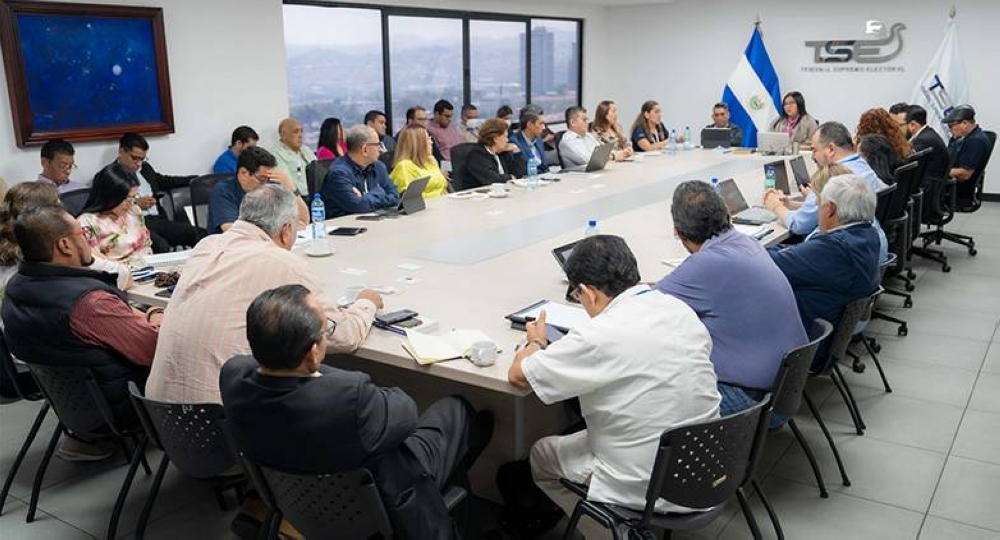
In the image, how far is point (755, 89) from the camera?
35.3ft

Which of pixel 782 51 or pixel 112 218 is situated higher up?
pixel 782 51

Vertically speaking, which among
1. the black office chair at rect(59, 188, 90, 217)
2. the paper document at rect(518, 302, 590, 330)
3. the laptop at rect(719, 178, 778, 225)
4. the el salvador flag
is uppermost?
the el salvador flag

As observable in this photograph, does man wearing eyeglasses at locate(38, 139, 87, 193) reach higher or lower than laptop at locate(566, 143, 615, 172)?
higher

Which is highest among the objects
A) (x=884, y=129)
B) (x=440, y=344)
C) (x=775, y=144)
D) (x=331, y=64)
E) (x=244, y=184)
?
(x=331, y=64)

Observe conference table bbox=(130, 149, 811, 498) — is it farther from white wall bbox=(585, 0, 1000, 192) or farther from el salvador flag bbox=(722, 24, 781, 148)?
white wall bbox=(585, 0, 1000, 192)

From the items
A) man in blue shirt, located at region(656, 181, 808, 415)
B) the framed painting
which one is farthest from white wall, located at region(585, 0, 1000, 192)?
man in blue shirt, located at region(656, 181, 808, 415)

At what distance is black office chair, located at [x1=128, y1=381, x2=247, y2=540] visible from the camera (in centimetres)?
238

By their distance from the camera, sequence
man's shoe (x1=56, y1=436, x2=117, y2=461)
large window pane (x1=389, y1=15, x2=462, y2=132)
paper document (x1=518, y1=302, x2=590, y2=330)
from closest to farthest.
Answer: paper document (x1=518, y1=302, x2=590, y2=330)
man's shoe (x1=56, y1=436, x2=117, y2=461)
large window pane (x1=389, y1=15, x2=462, y2=132)

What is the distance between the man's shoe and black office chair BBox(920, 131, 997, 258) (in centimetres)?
615

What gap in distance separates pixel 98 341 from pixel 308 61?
222 inches

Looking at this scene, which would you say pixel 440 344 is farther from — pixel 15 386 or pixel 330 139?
pixel 330 139

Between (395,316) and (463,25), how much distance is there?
758 centimetres

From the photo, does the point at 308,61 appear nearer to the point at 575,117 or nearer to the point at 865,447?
the point at 575,117

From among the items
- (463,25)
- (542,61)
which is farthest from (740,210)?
(542,61)
